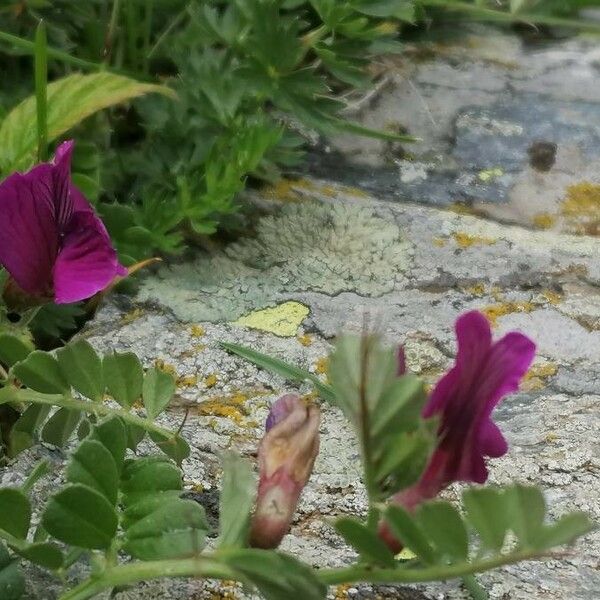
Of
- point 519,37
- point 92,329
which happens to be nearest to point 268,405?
point 92,329

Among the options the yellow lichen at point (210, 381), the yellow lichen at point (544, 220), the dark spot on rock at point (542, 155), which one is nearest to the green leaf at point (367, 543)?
the yellow lichen at point (210, 381)

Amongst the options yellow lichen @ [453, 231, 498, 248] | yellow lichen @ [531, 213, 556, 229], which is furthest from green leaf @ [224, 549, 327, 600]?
yellow lichen @ [531, 213, 556, 229]

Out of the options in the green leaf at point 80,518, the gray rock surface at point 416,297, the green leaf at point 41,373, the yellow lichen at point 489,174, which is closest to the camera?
the green leaf at point 80,518

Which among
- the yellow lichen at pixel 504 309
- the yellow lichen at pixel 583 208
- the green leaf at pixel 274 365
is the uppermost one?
the yellow lichen at pixel 583 208

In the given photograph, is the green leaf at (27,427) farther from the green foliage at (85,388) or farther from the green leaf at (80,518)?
the green leaf at (80,518)

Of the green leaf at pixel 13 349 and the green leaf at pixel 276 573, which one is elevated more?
the green leaf at pixel 276 573

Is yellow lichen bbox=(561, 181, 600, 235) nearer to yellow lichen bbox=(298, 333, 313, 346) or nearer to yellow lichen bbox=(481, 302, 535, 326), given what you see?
yellow lichen bbox=(481, 302, 535, 326)

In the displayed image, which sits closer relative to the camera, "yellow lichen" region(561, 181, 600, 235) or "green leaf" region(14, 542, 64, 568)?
"green leaf" region(14, 542, 64, 568)
